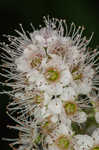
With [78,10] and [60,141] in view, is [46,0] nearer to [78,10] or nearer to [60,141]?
[78,10]

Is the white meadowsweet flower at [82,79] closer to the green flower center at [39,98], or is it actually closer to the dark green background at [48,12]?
the green flower center at [39,98]

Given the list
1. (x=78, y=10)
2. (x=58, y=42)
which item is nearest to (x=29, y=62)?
(x=58, y=42)

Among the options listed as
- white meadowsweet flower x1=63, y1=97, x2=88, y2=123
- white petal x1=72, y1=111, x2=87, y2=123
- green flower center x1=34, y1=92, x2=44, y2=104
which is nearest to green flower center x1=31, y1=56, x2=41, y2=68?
green flower center x1=34, y1=92, x2=44, y2=104

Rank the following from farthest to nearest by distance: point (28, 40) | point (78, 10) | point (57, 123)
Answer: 1. point (78, 10)
2. point (28, 40)
3. point (57, 123)

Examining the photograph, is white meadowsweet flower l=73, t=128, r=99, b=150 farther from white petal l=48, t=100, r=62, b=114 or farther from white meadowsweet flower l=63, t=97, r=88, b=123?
white petal l=48, t=100, r=62, b=114

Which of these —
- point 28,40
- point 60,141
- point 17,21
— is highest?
point 17,21

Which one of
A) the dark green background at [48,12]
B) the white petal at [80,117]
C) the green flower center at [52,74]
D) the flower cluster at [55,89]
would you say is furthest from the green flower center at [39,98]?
the dark green background at [48,12]
